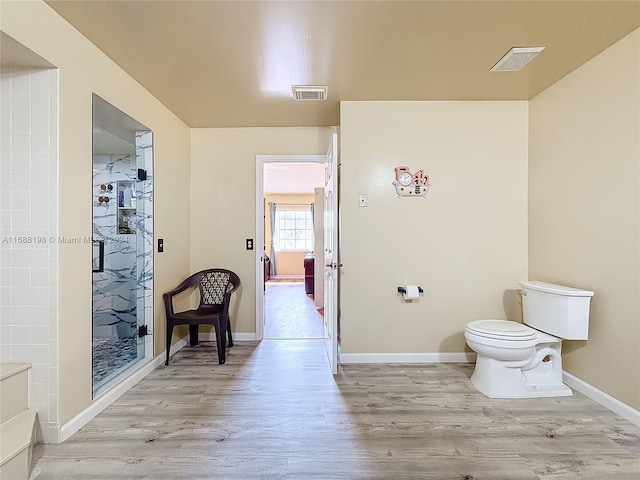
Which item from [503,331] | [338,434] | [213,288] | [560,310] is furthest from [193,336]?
[560,310]

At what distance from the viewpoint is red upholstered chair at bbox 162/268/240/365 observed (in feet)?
9.73

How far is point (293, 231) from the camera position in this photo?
952cm

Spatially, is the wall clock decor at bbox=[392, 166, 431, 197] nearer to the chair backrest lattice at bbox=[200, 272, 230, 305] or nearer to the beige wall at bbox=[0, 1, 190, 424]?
the chair backrest lattice at bbox=[200, 272, 230, 305]

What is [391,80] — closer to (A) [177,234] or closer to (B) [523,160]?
(B) [523,160]

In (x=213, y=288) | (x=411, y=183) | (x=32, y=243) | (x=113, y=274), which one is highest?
(x=411, y=183)

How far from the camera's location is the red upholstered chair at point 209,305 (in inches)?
117

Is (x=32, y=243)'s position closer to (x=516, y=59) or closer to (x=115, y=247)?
(x=115, y=247)

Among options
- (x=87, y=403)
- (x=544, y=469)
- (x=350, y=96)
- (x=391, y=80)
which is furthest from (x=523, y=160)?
(x=87, y=403)

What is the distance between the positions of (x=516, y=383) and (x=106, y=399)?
9.14 ft

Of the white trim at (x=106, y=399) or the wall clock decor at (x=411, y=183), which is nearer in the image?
the white trim at (x=106, y=399)

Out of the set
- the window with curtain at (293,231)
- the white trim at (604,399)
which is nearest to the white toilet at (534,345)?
the white trim at (604,399)

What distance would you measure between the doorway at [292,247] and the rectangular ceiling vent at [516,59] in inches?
75.9

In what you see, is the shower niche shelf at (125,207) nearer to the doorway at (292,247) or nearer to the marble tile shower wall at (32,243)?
the doorway at (292,247)

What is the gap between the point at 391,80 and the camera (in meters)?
2.58
